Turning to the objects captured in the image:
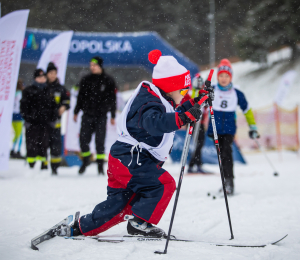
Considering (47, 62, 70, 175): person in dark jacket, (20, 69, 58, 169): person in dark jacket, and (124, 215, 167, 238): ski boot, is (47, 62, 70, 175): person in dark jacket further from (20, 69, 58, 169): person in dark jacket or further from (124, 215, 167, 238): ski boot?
(124, 215, 167, 238): ski boot

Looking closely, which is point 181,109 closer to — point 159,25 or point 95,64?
point 95,64

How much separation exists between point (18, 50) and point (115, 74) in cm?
3334

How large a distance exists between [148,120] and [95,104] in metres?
3.40

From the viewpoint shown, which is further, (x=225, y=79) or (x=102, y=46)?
(x=102, y=46)

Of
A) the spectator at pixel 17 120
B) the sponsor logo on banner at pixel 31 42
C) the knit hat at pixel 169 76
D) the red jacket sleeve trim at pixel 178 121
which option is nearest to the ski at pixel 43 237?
the red jacket sleeve trim at pixel 178 121

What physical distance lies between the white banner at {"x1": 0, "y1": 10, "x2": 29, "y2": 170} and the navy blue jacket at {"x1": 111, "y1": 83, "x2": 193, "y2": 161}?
3.06 meters

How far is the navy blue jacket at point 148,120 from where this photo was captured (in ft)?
6.48

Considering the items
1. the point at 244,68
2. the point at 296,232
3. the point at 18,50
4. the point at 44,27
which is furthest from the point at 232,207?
the point at 44,27

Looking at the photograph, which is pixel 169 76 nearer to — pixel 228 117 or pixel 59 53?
pixel 228 117

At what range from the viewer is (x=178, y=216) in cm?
301

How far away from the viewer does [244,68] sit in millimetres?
30734

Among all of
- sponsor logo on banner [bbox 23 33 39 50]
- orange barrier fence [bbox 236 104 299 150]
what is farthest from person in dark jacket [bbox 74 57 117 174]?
orange barrier fence [bbox 236 104 299 150]

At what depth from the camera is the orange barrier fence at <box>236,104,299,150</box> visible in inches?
399

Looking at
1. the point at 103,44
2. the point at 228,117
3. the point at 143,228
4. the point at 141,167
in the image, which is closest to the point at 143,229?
the point at 143,228
